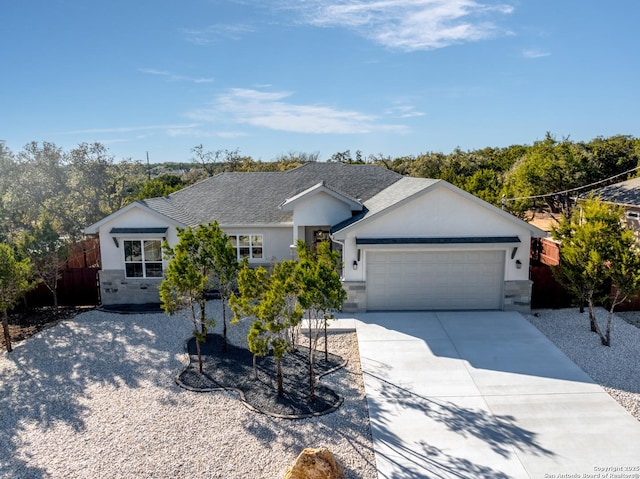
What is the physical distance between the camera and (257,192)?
2244 cm

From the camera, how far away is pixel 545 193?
3469 centimetres

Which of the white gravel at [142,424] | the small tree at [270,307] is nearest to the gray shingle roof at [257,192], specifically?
the white gravel at [142,424]

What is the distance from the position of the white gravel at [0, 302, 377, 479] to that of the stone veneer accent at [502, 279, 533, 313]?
20.3 ft

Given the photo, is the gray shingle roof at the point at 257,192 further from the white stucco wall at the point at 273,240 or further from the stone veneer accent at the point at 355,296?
the stone veneer accent at the point at 355,296

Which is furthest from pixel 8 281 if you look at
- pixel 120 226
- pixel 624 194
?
pixel 624 194

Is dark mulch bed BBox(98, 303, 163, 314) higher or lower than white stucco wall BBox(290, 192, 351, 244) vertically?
lower

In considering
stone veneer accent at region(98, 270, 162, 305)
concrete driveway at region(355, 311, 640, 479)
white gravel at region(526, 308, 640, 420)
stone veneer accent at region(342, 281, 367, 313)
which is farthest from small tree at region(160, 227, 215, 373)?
white gravel at region(526, 308, 640, 420)

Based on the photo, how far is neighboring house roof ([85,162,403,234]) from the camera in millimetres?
19531

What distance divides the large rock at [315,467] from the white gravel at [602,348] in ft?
21.7

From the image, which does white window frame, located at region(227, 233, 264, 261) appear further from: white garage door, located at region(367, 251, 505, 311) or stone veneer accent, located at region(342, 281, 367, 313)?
white garage door, located at region(367, 251, 505, 311)

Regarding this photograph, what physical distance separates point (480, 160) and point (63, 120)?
154 feet

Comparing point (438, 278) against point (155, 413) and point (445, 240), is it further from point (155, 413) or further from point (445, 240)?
point (155, 413)

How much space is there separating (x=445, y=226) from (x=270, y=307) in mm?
8280

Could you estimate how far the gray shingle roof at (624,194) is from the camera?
2263 cm
